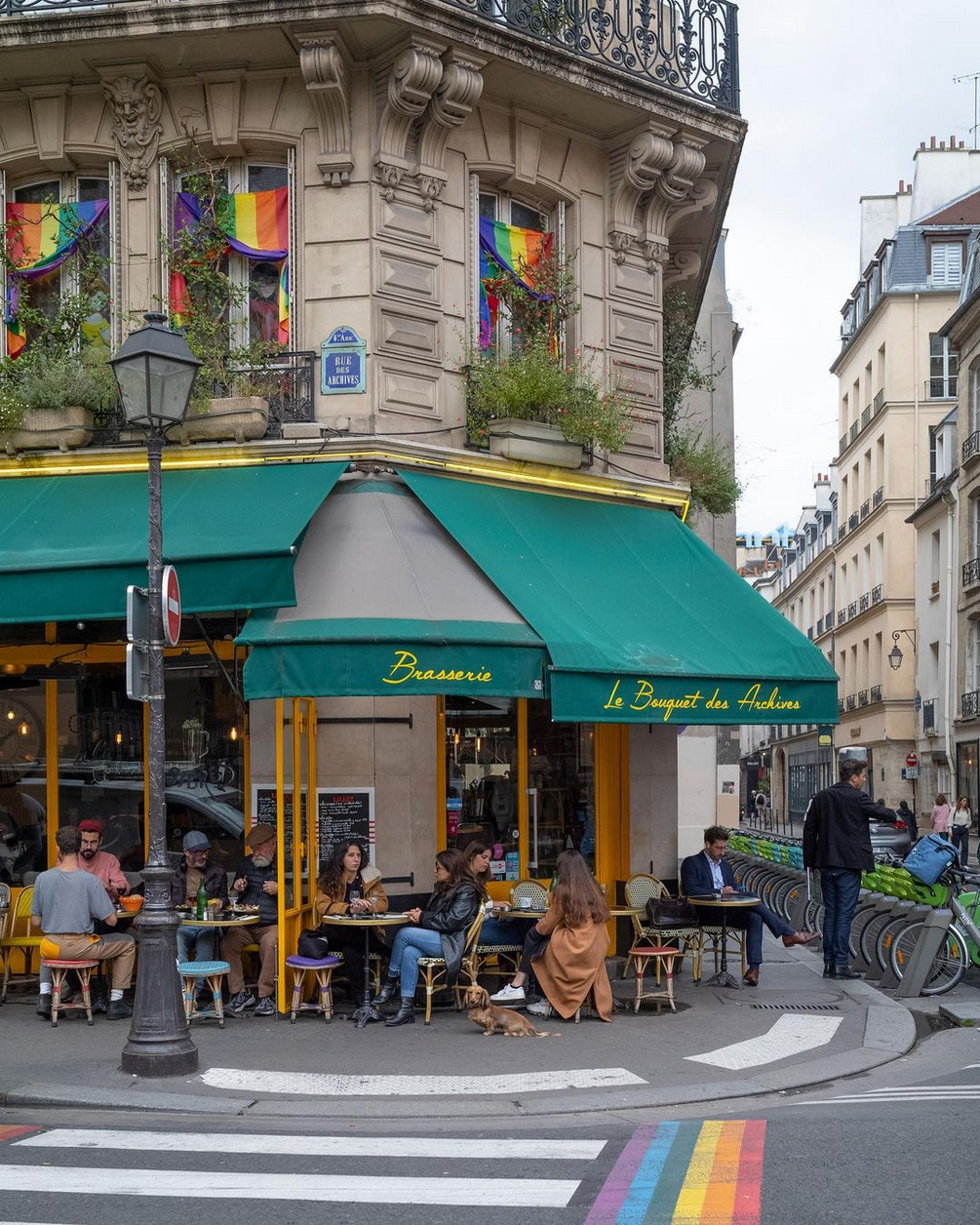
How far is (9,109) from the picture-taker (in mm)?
12992

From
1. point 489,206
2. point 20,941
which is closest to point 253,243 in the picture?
point 489,206

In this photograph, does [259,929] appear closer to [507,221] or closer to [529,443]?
[529,443]

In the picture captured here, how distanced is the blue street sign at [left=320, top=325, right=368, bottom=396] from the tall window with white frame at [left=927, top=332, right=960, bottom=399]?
46.1m

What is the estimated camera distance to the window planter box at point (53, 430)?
12.2m

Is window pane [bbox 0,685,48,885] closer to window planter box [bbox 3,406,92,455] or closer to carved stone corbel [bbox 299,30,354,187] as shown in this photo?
window planter box [bbox 3,406,92,455]

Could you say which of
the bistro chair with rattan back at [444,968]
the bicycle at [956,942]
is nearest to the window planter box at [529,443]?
the bistro chair with rattan back at [444,968]

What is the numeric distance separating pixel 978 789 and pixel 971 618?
506 centimetres

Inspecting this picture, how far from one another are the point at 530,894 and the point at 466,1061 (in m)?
2.68

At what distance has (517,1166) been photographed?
6590 millimetres

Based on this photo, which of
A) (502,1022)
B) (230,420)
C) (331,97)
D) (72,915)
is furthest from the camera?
(331,97)

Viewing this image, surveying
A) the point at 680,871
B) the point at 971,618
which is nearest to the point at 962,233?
the point at 971,618

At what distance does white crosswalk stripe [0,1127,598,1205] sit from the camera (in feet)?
20.0

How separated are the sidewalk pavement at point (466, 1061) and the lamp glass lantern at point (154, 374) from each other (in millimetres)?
4142

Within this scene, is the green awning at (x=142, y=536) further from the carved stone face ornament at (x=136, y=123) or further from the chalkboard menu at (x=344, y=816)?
the carved stone face ornament at (x=136, y=123)
